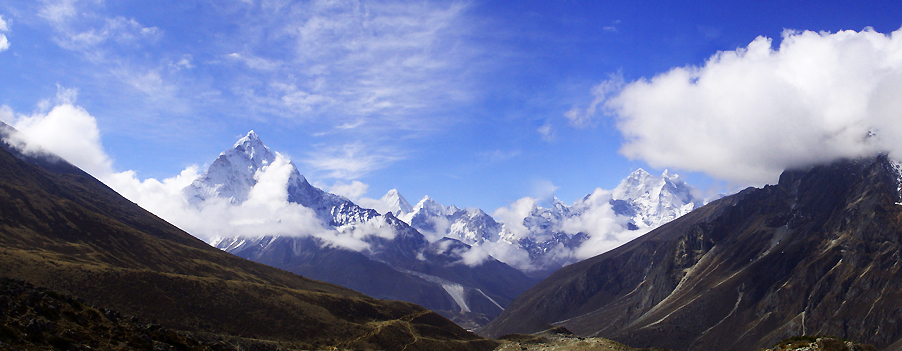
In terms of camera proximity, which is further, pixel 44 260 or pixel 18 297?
pixel 44 260

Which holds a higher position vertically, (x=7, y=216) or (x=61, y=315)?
(x=7, y=216)

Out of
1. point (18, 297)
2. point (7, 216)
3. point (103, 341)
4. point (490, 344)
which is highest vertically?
point (7, 216)

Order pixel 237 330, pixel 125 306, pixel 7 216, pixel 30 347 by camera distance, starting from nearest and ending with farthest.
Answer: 1. pixel 30 347
2. pixel 125 306
3. pixel 237 330
4. pixel 7 216

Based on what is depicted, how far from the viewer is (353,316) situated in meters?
158

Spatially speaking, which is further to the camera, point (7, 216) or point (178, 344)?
point (7, 216)

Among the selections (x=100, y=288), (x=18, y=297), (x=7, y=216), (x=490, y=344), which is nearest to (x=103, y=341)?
(x=18, y=297)

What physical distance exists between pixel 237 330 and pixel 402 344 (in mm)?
41762

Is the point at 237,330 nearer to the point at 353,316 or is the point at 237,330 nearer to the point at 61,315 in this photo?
the point at 353,316

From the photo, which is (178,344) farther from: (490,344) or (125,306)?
(490,344)

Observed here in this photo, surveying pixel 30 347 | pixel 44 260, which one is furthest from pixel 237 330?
pixel 30 347

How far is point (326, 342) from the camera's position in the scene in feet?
427

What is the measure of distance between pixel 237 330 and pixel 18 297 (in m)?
69.5

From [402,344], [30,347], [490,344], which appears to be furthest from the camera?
[490,344]

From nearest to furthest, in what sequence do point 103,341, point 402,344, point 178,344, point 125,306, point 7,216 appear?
1. point 103,341
2. point 178,344
3. point 125,306
4. point 402,344
5. point 7,216
